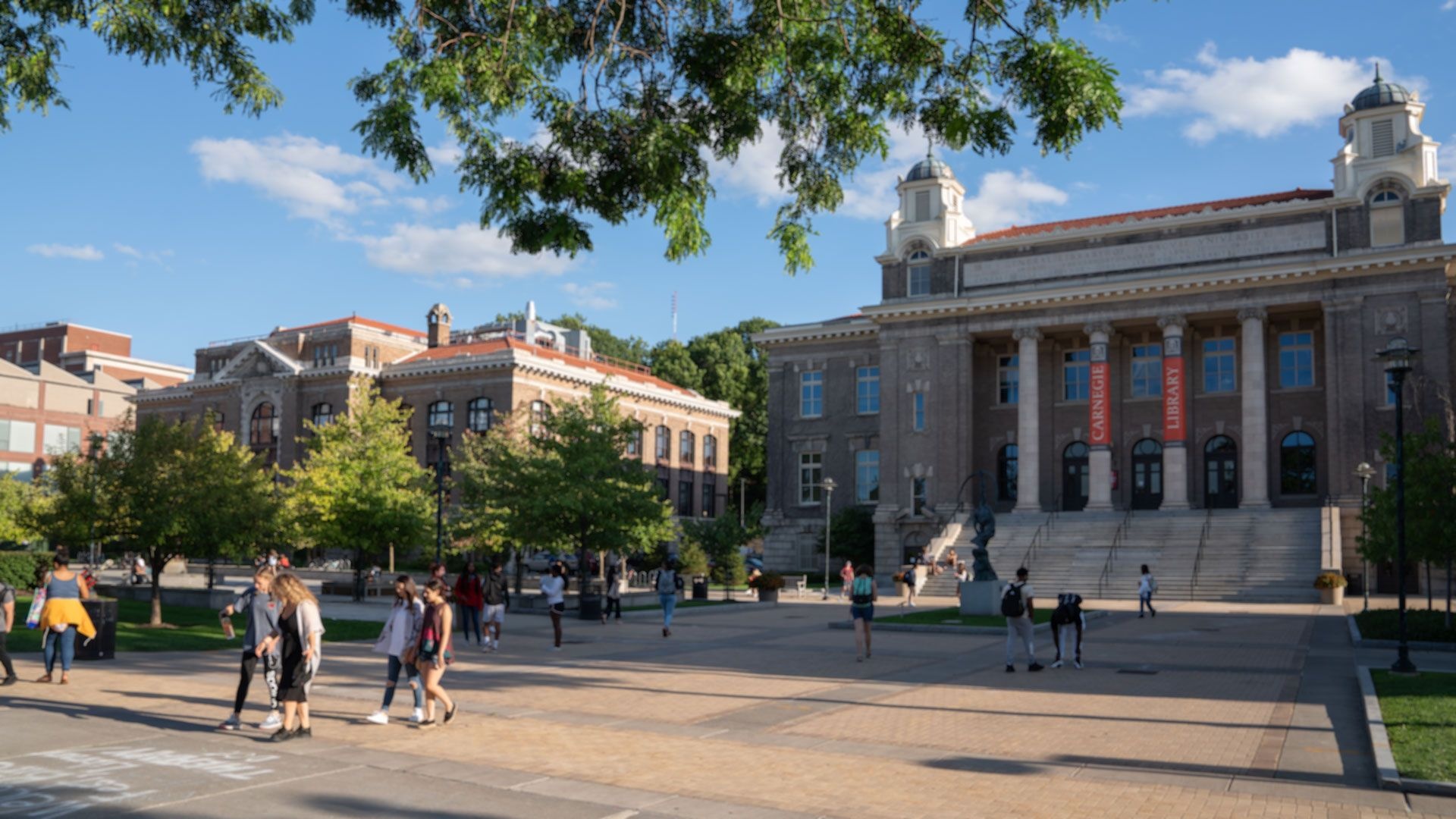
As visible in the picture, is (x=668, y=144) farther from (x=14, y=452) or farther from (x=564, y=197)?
(x=14, y=452)

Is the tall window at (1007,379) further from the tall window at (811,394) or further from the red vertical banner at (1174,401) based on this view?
the tall window at (811,394)

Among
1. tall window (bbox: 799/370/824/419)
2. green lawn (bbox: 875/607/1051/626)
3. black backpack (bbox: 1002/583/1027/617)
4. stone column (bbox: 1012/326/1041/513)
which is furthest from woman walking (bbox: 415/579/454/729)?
tall window (bbox: 799/370/824/419)

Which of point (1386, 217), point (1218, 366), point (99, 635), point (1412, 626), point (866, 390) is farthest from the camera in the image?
point (866, 390)

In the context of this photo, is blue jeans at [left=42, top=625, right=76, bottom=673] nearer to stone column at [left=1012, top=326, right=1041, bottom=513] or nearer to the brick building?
stone column at [left=1012, top=326, right=1041, bottom=513]

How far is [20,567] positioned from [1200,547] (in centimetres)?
4179

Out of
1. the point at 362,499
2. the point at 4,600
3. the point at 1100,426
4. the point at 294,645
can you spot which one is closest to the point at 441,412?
the point at 362,499

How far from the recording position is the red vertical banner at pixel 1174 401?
2000 inches

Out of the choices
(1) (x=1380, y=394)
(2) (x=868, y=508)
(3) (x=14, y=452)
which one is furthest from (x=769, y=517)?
(3) (x=14, y=452)

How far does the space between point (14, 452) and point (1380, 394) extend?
3601 inches

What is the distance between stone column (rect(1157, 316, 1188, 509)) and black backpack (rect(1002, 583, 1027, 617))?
114ft

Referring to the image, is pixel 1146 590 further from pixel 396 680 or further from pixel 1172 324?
pixel 396 680

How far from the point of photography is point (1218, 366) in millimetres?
53125

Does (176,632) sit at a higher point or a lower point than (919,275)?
lower

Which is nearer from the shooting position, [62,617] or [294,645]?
[294,645]
